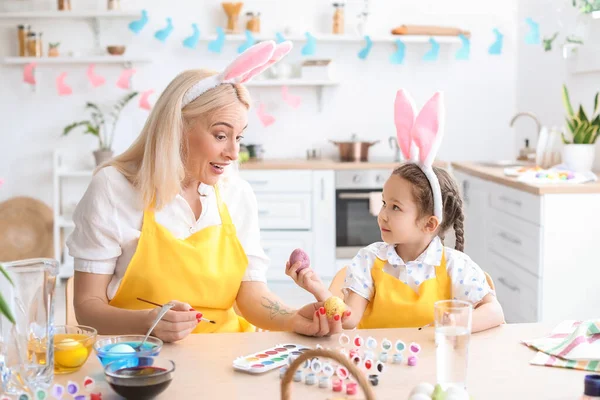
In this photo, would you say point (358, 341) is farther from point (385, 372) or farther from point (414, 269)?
point (414, 269)

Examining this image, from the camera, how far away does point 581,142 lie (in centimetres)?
408

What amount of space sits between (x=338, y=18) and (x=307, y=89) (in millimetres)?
546

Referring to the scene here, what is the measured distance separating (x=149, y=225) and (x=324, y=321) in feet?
1.81

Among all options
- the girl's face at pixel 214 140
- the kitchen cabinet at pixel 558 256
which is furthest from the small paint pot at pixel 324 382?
the kitchen cabinet at pixel 558 256

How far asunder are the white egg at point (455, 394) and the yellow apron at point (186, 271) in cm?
89

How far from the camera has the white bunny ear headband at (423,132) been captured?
1801 mm

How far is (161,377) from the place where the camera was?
1253 millimetres

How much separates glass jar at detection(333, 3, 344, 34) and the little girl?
3.55 metres

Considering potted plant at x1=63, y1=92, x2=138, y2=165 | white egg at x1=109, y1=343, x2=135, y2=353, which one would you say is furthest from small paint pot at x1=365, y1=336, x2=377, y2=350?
potted plant at x1=63, y1=92, x2=138, y2=165

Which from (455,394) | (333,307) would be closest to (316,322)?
(333,307)

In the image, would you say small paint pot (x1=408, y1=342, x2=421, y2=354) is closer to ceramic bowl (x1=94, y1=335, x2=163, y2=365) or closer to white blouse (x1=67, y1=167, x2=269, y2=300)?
ceramic bowl (x1=94, y1=335, x2=163, y2=365)

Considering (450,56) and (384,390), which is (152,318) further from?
(450,56)

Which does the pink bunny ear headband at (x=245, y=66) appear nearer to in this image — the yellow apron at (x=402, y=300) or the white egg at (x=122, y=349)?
Answer: the yellow apron at (x=402, y=300)

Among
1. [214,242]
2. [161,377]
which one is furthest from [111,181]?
[161,377]
